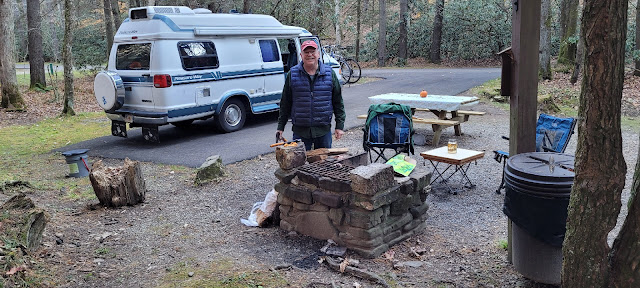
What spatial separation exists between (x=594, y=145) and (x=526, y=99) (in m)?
1.16

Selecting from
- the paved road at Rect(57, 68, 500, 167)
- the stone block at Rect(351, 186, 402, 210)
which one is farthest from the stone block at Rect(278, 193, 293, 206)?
the paved road at Rect(57, 68, 500, 167)

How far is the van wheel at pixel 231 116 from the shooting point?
10.0 m

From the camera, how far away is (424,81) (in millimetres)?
17422

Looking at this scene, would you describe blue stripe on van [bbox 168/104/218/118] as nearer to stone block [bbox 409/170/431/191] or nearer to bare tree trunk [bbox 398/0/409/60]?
stone block [bbox 409/170/431/191]

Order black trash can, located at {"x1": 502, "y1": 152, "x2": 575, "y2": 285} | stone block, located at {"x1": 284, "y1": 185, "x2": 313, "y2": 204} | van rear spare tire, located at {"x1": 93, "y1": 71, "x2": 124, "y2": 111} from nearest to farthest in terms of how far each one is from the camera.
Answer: black trash can, located at {"x1": 502, "y1": 152, "x2": 575, "y2": 285} < stone block, located at {"x1": 284, "y1": 185, "x2": 313, "y2": 204} < van rear spare tire, located at {"x1": 93, "y1": 71, "x2": 124, "y2": 111}

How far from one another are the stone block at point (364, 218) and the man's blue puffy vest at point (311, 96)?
4.69ft

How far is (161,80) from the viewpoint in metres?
8.86

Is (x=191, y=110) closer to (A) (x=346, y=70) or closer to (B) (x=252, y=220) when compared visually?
(B) (x=252, y=220)

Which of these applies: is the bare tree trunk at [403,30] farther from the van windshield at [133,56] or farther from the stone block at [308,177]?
the stone block at [308,177]

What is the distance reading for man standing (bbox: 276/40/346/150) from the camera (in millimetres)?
5496

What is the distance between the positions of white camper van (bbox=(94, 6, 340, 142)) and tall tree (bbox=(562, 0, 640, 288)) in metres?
7.32

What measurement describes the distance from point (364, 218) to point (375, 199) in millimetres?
198

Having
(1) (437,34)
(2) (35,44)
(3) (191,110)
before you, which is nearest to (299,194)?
(3) (191,110)

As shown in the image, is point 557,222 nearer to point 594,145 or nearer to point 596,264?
point 596,264
